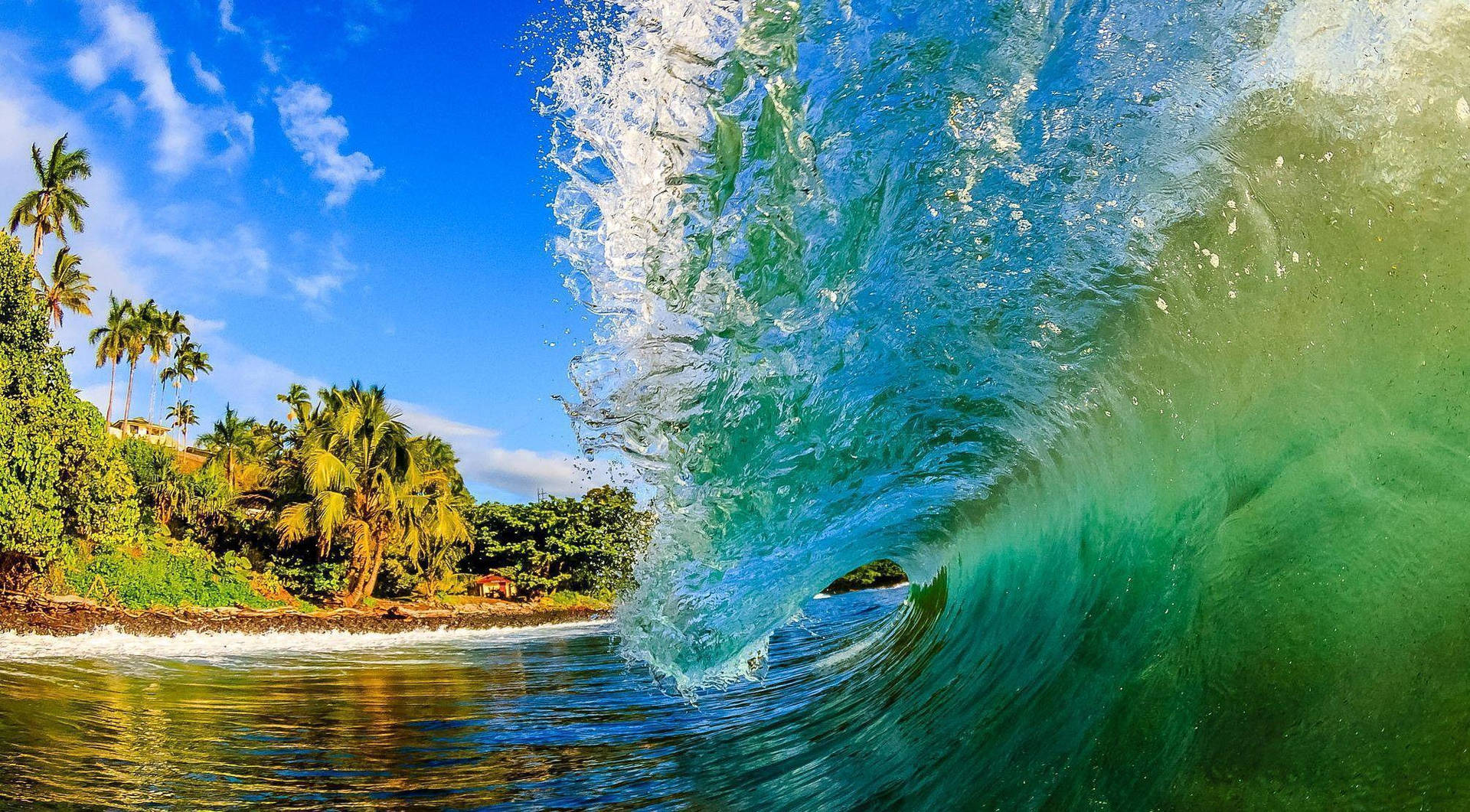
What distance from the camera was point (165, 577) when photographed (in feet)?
82.1

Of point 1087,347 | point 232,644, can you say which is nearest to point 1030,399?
point 1087,347

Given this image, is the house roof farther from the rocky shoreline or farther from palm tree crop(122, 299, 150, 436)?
the rocky shoreline

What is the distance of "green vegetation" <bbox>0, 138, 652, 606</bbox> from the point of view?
2014 cm

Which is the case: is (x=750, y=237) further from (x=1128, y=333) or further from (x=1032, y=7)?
(x=1128, y=333)

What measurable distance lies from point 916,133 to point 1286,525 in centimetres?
203

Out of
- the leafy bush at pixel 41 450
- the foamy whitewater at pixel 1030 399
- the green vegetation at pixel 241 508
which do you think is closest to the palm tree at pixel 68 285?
the green vegetation at pixel 241 508

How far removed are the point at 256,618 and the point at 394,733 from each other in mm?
22339

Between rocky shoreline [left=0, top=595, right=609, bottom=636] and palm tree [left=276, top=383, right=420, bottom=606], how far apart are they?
2.20 m

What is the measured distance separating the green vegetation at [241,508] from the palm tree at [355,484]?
0.06 metres

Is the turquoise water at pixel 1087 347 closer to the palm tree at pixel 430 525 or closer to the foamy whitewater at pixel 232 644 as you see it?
the foamy whitewater at pixel 232 644

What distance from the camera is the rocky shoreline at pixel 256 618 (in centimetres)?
1878

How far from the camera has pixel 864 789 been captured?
138 inches

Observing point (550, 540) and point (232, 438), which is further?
point (232, 438)

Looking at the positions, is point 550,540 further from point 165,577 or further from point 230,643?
point 230,643
